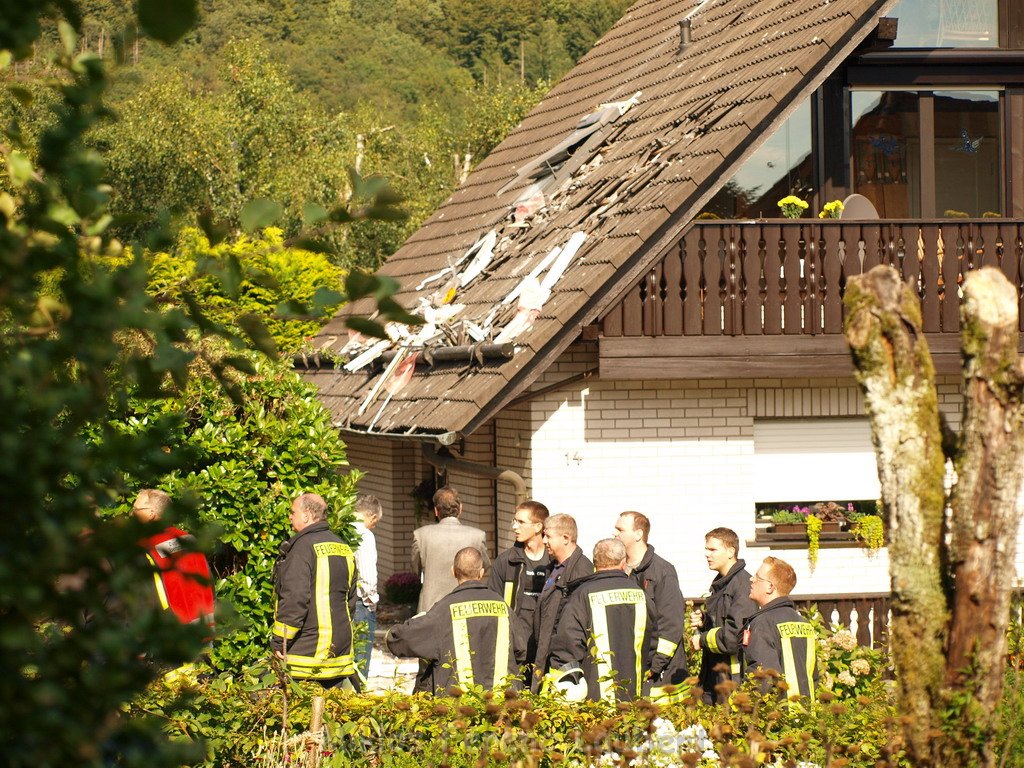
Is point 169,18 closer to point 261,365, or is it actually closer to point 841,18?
point 261,365

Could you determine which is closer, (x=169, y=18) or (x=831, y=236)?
(x=169, y=18)

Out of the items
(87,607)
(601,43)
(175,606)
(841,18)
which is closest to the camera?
(87,607)

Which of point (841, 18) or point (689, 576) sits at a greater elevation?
point (841, 18)

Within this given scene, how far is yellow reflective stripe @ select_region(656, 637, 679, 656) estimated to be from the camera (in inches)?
351

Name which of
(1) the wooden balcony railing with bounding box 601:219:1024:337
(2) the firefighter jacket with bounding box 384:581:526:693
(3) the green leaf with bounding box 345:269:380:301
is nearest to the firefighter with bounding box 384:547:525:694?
(2) the firefighter jacket with bounding box 384:581:526:693

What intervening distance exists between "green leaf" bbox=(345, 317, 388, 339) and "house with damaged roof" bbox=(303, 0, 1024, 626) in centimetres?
921

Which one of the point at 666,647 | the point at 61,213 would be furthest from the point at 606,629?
the point at 61,213

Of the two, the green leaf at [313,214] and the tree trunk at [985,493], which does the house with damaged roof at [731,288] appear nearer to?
the tree trunk at [985,493]

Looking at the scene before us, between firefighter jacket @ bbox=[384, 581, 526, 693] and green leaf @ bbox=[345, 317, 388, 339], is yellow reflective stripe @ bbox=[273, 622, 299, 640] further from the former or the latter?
green leaf @ bbox=[345, 317, 388, 339]

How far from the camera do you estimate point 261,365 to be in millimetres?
9930

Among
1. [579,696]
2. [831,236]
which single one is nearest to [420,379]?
[831,236]

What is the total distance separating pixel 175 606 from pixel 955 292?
27.9ft

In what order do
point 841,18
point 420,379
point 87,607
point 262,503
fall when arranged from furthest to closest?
1. point 420,379
2. point 841,18
3. point 262,503
4. point 87,607

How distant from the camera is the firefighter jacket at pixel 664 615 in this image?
894 centimetres
